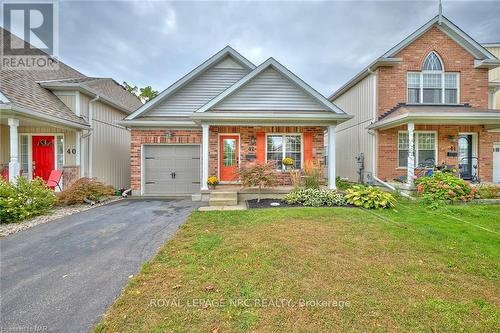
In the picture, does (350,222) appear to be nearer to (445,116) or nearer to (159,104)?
(445,116)

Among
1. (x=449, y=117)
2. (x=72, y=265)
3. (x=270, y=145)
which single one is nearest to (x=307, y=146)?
(x=270, y=145)

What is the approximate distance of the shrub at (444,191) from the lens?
786 cm

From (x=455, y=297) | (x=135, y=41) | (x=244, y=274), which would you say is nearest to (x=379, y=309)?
(x=455, y=297)

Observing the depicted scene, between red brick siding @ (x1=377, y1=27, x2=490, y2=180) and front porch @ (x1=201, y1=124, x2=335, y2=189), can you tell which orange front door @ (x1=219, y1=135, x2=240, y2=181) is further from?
red brick siding @ (x1=377, y1=27, x2=490, y2=180)

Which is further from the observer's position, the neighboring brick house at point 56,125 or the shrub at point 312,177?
the shrub at point 312,177

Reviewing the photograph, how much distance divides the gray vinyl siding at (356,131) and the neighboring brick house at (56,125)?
1202 cm

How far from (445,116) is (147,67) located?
24341 millimetres

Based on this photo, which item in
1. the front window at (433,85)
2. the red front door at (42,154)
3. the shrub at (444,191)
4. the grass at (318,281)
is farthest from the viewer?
the front window at (433,85)

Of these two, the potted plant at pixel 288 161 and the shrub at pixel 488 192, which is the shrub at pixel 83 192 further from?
the shrub at pixel 488 192

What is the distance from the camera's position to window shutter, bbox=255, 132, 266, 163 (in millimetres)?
10047

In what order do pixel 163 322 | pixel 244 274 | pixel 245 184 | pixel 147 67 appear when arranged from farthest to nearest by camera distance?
1. pixel 147 67
2. pixel 245 184
3. pixel 244 274
4. pixel 163 322

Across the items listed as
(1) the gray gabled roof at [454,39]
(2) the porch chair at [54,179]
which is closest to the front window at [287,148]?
(1) the gray gabled roof at [454,39]

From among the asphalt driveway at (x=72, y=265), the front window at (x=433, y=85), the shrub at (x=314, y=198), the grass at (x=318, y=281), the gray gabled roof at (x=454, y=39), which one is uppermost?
the gray gabled roof at (x=454, y=39)

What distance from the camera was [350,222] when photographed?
5.61 m
